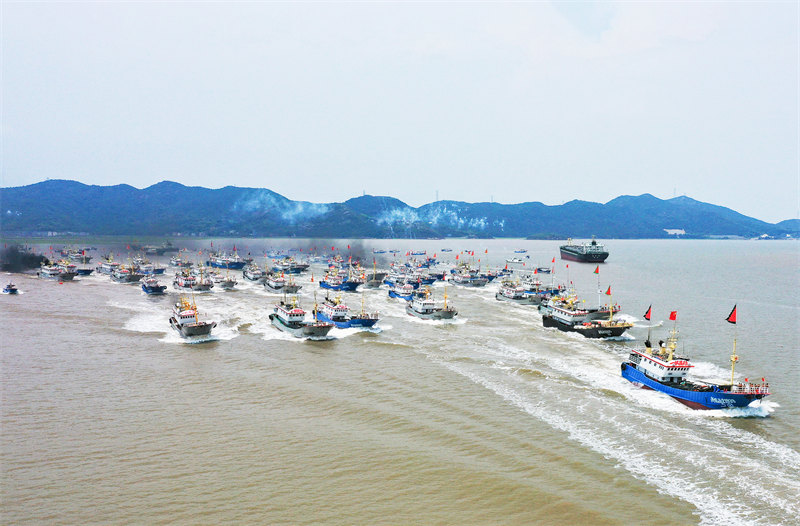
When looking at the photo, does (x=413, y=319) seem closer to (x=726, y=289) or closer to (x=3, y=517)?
(x=3, y=517)

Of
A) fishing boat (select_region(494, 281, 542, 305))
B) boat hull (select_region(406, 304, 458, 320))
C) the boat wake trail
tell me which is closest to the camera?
the boat wake trail

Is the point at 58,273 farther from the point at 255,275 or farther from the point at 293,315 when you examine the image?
the point at 293,315

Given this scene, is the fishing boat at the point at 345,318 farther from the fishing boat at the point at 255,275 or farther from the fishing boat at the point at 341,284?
the fishing boat at the point at 255,275

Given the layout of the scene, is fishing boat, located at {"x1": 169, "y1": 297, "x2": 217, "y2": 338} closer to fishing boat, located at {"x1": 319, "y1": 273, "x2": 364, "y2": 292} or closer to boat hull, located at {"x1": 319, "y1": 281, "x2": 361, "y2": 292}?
boat hull, located at {"x1": 319, "y1": 281, "x2": 361, "y2": 292}

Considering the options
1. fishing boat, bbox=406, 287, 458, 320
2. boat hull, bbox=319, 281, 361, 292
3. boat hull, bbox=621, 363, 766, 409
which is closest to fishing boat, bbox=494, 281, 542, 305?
fishing boat, bbox=406, 287, 458, 320

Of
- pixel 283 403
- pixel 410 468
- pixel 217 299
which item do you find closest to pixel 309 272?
pixel 217 299

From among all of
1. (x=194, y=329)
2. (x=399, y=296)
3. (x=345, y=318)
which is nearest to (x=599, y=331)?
(x=345, y=318)
